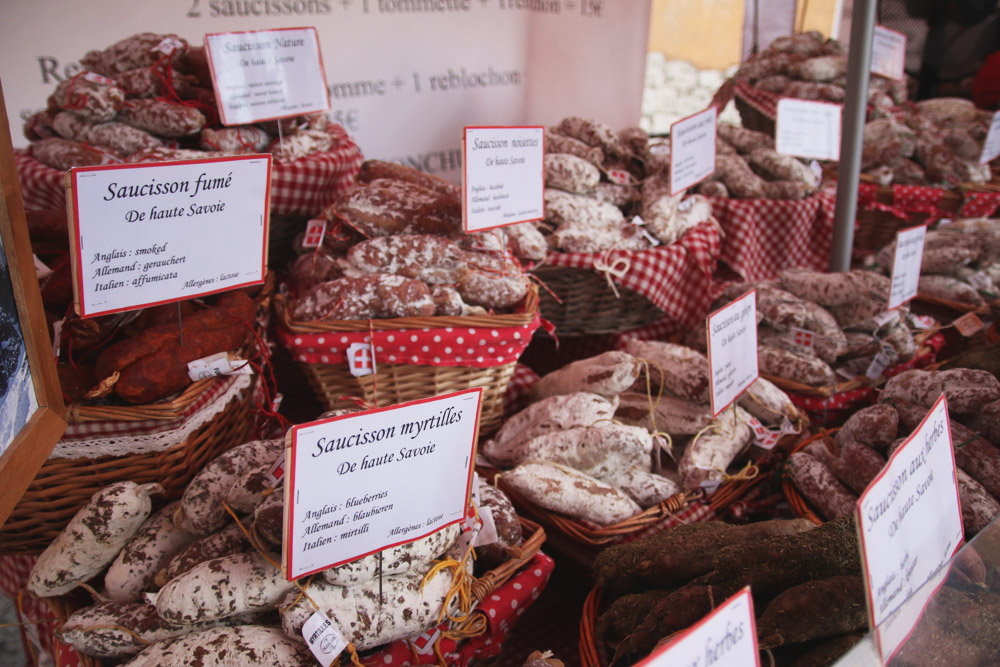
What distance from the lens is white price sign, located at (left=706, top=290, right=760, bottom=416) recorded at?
5.20 ft

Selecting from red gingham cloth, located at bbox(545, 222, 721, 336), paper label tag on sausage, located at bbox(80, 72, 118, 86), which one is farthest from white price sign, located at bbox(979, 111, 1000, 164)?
paper label tag on sausage, located at bbox(80, 72, 118, 86)

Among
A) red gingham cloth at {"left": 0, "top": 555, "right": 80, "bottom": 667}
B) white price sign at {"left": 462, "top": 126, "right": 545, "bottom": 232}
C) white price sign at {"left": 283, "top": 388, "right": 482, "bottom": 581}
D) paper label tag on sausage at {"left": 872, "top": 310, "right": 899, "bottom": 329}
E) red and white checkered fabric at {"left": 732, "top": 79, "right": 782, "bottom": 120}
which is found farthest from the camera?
red and white checkered fabric at {"left": 732, "top": 79, "right": 782, "bottom": 120}

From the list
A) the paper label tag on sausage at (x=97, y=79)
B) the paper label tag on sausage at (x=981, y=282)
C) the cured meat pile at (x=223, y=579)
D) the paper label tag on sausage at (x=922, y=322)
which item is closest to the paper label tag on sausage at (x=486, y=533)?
the cured meat pile at (x=223, y=579)

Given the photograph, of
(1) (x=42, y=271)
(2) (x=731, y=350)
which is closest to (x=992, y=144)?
(2) (x=731, y=350)

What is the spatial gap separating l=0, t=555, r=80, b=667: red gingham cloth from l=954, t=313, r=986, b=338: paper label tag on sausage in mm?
2674

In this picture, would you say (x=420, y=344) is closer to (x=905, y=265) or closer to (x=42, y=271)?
(x=42, y=271)

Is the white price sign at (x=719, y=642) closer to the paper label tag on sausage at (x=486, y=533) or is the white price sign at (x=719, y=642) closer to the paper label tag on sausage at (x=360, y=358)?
the paper label tag on sausage at (x=486, y=533)

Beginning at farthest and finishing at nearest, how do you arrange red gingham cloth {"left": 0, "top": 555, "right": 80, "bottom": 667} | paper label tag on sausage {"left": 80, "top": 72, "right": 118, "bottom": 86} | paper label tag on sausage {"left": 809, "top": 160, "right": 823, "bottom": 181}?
paper label tag on sausage {"left": 809, "top": 160, "right": 823, "bottom": 181}
paper label tag on sausage {"left": 80, "top": 72, "right": 118, "bottom": 86}
red gingham cloth {"left": 0, "top": 555, "right": 80, "bottom": 667}

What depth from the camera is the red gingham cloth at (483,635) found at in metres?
1.14

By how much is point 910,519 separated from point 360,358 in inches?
44.4

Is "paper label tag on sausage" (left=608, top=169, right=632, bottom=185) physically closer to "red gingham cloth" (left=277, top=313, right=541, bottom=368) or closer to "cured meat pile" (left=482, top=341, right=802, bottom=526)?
"cured meat pile" (left=482, top=341, right=802, bottom=526)

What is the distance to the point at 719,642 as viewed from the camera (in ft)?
2.38

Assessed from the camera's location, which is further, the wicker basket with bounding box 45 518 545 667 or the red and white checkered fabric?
the red and white checkered fabric

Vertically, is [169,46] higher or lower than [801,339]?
higher
